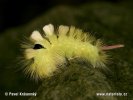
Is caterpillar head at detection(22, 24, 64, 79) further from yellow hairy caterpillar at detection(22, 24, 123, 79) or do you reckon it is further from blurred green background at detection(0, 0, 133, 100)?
blurred green background at detection(0, 0, 133, 100)

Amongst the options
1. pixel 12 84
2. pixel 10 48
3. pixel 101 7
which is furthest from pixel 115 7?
pixel 12 84

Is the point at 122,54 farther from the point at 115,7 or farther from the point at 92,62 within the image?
the point at 115,7

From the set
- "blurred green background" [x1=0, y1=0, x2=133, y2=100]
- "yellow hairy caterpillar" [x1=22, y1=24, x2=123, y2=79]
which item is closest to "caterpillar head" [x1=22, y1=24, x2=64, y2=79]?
"yellow hairy caterpillar" [x1=22, y1=24, x2=123, y2=79]

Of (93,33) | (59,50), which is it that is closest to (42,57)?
(59,50)

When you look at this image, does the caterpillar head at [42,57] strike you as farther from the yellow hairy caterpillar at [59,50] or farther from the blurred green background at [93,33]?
the blurred green background at [93,33]

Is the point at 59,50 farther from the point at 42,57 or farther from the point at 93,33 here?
the point at 93,33

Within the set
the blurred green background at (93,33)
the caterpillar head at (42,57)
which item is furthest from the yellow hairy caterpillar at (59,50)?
the blurred green background at (93,33)
